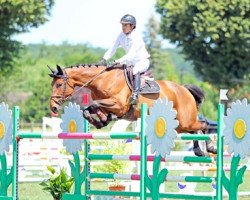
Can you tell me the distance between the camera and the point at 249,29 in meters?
36.2

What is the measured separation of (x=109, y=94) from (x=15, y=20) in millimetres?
21896

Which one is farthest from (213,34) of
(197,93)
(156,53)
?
(156,53)

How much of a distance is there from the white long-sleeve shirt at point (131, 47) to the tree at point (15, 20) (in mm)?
20078

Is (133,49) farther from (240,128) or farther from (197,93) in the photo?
(240,128)

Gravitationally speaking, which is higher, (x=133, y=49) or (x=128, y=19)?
(x=128, y=19)

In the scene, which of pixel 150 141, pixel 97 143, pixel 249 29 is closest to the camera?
pixel 150 141

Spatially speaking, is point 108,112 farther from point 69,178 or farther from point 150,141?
point 150,141

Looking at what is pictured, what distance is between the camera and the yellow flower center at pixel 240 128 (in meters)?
8.35

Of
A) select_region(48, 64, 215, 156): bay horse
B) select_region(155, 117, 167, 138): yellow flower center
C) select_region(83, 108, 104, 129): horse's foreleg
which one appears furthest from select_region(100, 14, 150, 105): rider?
select_region(155, 117, 167, 138): yellow flower center

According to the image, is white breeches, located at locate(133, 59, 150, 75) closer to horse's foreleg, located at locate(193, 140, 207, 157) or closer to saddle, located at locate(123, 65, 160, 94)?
saddle, located at locate(123, 65, 160, 94)

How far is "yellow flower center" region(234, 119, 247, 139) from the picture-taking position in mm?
8352

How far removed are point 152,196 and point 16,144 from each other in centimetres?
196

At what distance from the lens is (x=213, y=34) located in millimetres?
36125

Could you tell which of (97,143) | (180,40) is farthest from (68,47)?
(97,143)
